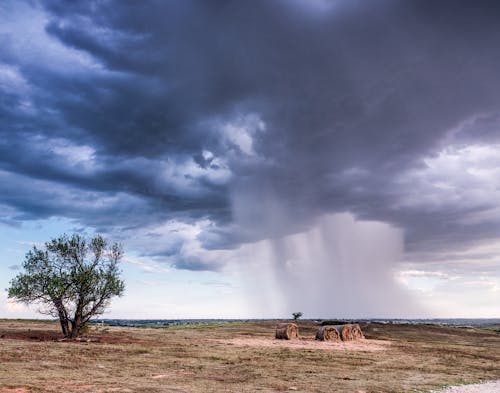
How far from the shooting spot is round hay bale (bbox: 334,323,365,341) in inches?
2084

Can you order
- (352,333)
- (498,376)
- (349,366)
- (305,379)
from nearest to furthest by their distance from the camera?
1. (305,379)
2. (498,376)
3. (349,366)
4. (352,333)

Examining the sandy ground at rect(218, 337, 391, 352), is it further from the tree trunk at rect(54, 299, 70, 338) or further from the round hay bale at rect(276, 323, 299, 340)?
the tree trunk at rect(54, 299, 70, 338)

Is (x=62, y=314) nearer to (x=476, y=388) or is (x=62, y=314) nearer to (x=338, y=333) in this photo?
(x=338, y=333)

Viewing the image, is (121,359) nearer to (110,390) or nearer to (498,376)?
(110,390)

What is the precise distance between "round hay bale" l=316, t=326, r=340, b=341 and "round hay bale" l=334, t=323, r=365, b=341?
0.58m

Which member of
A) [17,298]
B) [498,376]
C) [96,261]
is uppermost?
[96,261]

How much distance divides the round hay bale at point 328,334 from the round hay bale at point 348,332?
58 cm

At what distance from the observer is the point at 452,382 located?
78.5ft

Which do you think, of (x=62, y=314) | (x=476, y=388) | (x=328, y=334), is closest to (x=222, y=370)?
(x=476, y=388)

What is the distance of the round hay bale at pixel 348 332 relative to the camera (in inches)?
2084

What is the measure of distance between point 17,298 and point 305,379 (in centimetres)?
3548

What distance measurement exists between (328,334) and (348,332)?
3.42m

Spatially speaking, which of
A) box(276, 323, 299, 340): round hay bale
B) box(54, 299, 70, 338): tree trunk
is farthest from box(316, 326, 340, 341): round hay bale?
box(54, 299, 70, 338): tree trunk

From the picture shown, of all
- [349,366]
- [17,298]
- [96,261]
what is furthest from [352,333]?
[17,298]
